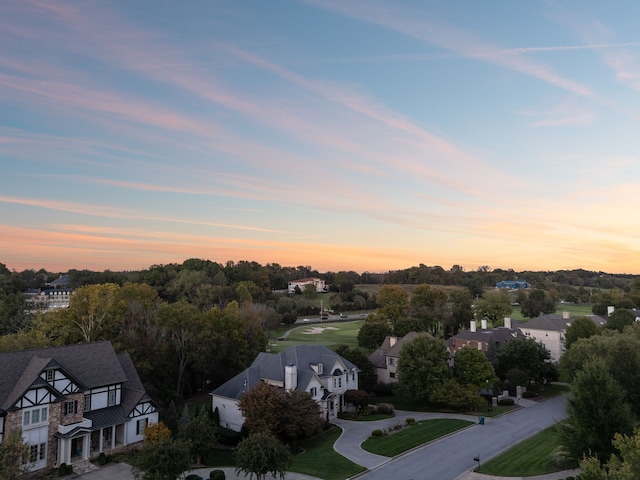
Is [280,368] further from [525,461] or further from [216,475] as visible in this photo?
[525,461]

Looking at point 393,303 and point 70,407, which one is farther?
point 393,303

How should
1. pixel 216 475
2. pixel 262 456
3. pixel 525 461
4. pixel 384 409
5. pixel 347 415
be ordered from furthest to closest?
pixel 384 409 → pixel 347 415 → pixel 525 461 → pixel 216 475 → pixel 262 456

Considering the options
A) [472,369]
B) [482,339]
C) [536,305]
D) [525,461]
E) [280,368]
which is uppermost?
[536,305]

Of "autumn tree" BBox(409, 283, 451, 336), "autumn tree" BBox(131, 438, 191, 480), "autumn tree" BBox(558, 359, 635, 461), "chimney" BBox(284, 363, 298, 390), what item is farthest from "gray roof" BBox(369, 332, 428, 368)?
"autumn tree" BBox(131, 438, 191, 480)

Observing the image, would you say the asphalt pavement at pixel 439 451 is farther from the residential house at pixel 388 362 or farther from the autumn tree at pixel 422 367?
the residential house at pixel 388 362

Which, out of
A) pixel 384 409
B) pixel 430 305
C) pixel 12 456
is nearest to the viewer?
pixel 12 456

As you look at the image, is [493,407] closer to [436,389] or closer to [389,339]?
[436,389]

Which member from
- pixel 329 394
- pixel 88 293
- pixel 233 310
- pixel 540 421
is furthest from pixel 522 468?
pixel 88 293

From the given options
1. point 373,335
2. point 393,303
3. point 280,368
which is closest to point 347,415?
point 280,368
